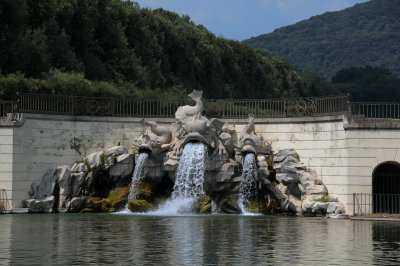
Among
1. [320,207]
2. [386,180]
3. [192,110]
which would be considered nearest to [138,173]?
[192,110]

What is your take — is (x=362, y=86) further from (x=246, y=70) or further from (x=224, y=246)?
(x=224, y=246)

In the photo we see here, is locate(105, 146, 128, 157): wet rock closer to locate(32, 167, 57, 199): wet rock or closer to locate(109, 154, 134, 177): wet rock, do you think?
locate(109, 154, 134, 177): wet rock

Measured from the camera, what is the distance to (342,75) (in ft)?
516

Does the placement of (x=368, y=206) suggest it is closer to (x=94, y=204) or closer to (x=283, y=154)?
(x=283, y=154)

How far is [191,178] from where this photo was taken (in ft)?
121

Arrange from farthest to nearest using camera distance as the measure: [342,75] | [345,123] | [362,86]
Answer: [342,75] → [362,86] → [345,123]

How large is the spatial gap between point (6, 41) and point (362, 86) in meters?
106

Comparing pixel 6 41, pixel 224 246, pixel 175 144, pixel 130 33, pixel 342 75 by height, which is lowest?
pixel 224 246

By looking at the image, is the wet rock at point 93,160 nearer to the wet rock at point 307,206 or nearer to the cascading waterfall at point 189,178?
the cascading waterfall at point 189,178

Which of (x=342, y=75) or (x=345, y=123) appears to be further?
(x=342, y=75)

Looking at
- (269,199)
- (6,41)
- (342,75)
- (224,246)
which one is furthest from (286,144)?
(342,75)

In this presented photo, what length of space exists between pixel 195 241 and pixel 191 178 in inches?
567

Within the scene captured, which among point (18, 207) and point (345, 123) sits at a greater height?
point (345, 123)

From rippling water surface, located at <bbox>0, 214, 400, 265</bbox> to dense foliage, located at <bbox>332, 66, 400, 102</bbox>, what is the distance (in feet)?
352
